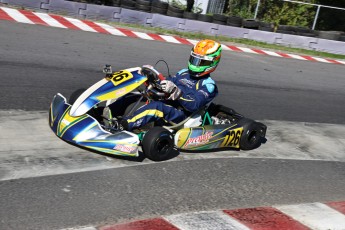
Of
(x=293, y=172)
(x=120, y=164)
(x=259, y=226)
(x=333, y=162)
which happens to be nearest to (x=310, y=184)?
(x=293, y=172)

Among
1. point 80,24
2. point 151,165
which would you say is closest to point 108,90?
point 151,165

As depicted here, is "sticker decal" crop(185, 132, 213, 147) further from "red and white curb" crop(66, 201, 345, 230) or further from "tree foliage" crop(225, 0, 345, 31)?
"tree foliage" crop(225, 0, 345, 31)

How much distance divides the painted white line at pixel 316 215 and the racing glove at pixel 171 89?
1483 mm

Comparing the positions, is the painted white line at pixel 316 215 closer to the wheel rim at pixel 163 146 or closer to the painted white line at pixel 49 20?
the wheel rim at pixel 163 146

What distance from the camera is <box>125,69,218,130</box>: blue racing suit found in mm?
5293

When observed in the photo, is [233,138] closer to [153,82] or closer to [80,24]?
[153,82]

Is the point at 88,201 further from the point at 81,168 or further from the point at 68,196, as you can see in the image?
the point at 81,168

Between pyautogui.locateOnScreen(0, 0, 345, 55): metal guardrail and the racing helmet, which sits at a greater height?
the racing helmet

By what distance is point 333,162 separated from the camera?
6.21 metres

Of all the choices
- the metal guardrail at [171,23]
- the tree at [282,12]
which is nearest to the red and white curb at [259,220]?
the metal guardrail at [171,23]

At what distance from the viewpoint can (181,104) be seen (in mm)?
5520

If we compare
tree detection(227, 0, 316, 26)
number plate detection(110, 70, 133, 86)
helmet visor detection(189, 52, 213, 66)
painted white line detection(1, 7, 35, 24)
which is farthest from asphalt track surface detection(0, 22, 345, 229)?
tree detection(227, 0, 316, 26)

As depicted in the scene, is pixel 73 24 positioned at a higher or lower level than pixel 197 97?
lower

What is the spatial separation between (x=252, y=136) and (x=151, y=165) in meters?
1.46
